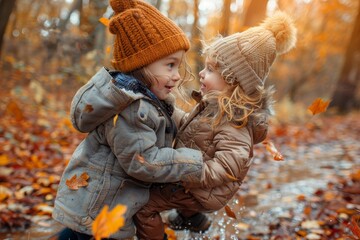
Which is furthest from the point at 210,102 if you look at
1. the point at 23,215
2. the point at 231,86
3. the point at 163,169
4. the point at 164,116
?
the point at 23,215

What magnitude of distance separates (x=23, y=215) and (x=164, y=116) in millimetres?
1722

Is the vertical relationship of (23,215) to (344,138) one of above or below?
above

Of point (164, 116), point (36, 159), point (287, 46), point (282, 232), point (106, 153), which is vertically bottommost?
point (282, 232)

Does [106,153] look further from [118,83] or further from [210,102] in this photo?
[210,102]

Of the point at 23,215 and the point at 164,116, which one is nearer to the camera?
the point at 164,116

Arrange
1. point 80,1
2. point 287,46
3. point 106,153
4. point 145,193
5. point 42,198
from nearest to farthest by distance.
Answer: point 106,153
point 145,193
point 287,46
point 42,198
point 80,1

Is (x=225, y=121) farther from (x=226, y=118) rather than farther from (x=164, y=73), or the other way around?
(x=164, y=73)

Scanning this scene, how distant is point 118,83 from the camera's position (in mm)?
1950

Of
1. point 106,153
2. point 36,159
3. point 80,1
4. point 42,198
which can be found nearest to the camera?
point 106,153

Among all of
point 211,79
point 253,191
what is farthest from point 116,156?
point 253,191

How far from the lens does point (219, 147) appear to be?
2.12m

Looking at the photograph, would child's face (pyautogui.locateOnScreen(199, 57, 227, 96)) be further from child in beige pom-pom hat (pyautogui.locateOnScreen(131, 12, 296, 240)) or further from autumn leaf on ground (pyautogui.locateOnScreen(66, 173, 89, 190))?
autumn leaf on ground (pyautogui.locateOnScreen(66, 173, 89, 190))

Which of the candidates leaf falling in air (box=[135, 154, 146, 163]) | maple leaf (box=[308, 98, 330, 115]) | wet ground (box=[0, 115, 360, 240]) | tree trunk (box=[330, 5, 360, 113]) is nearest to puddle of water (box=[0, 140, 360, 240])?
wet ground (box=[0, 115, 360, 240])

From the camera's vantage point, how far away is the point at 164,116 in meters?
2.14
